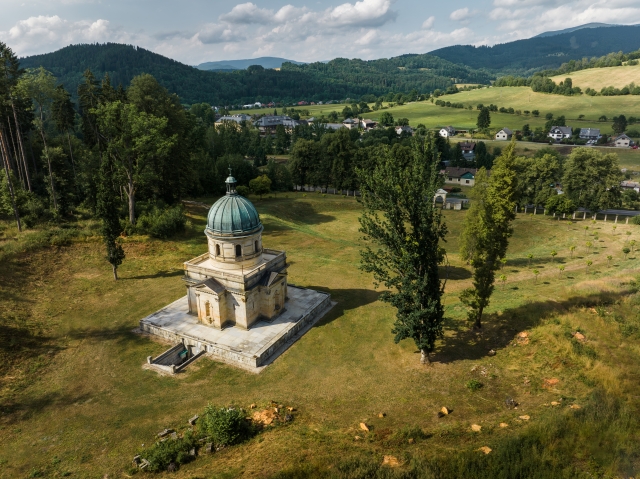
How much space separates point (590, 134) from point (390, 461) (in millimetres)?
171560

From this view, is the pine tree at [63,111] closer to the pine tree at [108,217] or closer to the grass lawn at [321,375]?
the grass lawn at [321,375]

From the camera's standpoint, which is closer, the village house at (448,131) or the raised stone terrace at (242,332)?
the raised stone terrace at (242,332)

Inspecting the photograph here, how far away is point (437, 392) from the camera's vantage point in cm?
2597

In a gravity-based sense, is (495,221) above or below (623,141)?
below

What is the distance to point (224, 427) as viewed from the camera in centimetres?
2206

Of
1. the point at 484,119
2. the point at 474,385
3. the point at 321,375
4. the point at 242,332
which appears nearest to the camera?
the point at 474,385

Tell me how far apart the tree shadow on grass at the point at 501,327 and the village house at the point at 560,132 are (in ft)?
467

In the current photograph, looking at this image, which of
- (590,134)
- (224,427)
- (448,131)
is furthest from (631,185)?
(224,427)

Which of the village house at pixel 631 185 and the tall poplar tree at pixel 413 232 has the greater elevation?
the tall poplar tree at pixel 413 232

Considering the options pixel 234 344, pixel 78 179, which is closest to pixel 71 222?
pixel 78 179

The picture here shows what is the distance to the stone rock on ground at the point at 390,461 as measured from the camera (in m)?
19.1

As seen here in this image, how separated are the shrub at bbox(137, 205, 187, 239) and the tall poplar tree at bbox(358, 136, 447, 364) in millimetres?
35100

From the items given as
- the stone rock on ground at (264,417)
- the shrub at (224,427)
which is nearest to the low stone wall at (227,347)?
the stone rock on ground at (264,417)

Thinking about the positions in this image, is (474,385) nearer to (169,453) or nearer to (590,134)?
(169,453)
